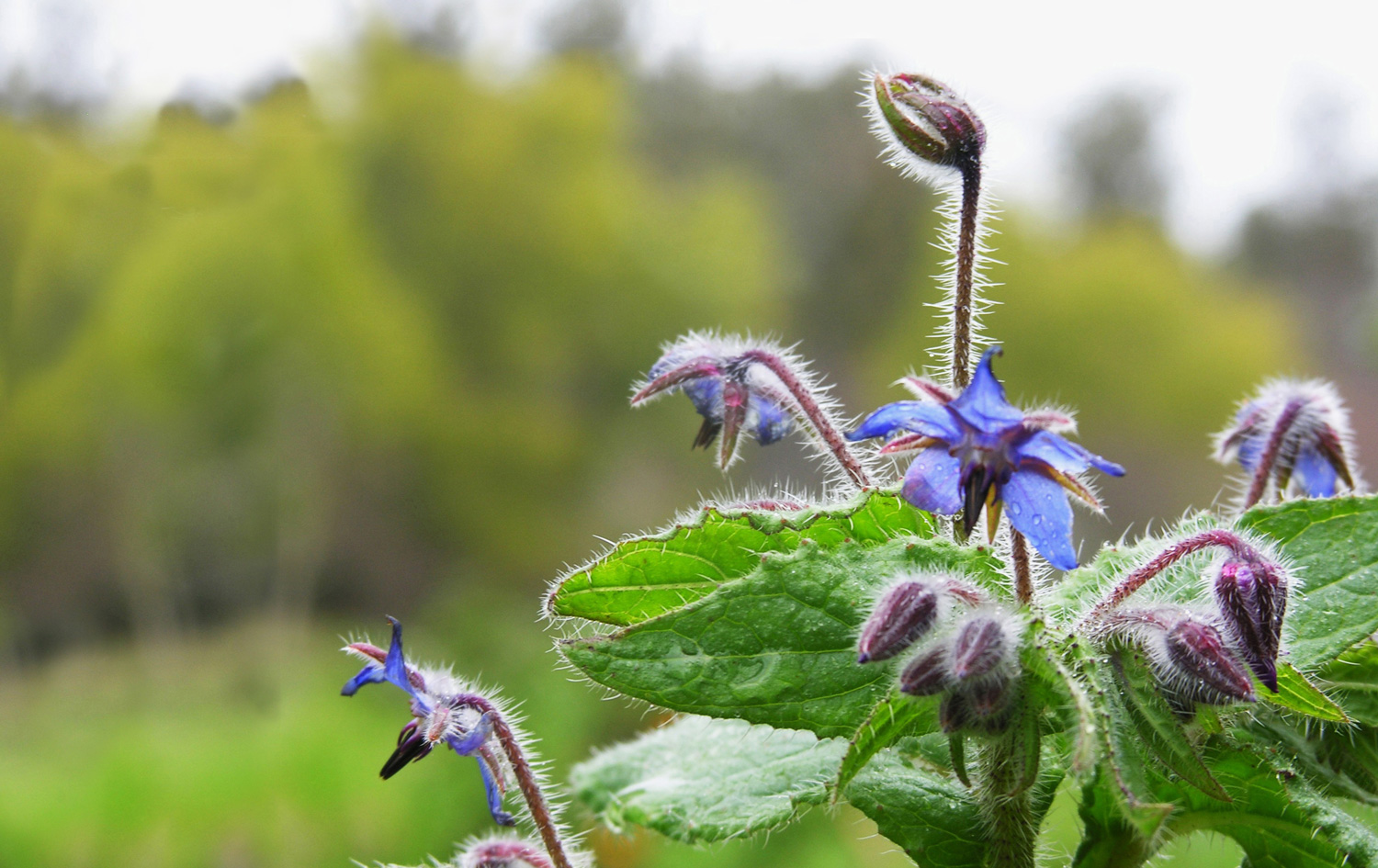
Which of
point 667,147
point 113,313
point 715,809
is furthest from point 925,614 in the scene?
point 667,147

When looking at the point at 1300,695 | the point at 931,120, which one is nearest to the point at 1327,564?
the point at 1300,695

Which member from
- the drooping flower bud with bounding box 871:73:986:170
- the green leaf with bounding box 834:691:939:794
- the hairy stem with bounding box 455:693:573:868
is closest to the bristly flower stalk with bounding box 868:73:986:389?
the drooping flower bud with bounding box 871:73:986:170

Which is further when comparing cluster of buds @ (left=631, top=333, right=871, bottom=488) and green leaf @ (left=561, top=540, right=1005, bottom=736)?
cluster of buds @ (left=631, top=333, right=871, bottom=488)

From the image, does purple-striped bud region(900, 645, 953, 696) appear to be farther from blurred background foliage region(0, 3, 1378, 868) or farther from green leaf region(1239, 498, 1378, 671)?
blurred background foliage region(0, 3, 1378, 868)

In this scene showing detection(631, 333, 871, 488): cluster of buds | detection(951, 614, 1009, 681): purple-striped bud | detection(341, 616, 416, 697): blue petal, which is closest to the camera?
detection(951, 614, 1009, 681): purple-striped bud

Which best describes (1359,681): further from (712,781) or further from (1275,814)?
(712,781)

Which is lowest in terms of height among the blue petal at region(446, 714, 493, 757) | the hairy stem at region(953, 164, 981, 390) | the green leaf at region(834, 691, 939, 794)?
the green leaf at region(834, 691, 939, 794)

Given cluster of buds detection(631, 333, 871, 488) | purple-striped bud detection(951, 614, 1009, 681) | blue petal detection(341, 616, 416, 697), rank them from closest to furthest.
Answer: purple-striped bud detection(951, 614, 1009, 681) < blue petal detection(341, 616, 416, 697) < cluster of buds detection(631, 333, 871, 488)

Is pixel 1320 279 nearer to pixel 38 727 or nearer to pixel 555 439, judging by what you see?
pixel 555 439

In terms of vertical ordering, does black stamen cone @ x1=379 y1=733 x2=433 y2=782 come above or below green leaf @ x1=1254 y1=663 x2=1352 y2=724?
above
